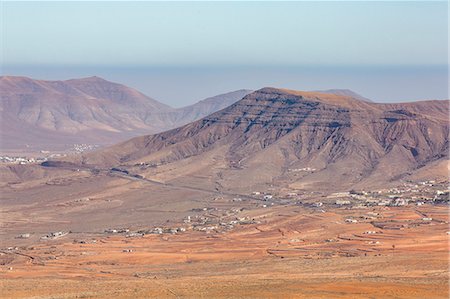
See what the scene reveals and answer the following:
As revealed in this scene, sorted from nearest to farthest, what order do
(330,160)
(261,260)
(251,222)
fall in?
(261,260) < (251,222) < (330,160)

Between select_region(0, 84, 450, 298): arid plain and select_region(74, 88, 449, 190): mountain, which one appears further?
select_region(74, 88, 449, 190): mountain

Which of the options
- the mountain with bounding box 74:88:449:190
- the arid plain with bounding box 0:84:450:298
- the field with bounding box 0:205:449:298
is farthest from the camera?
the mountain with bounding box 74:88:449:190

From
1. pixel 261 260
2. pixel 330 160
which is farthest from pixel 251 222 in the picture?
pixel 330 160

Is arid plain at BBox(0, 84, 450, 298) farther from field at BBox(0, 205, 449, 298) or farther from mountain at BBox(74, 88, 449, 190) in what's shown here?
mountain at BBox(74, 88, 449, 190)

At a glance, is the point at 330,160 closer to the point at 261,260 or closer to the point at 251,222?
the point at 251,222

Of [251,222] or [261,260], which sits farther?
[251,222]

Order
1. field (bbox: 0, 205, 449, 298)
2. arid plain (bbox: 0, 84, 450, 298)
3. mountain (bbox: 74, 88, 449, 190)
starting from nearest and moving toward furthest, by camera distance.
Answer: field (bbox: 0, 205, 449, 298) → arid plain (bbox: 0, 84, 450, 298) → mountain (bbox: 74, 88, 449, 190)

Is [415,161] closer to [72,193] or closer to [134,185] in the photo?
[134,185]

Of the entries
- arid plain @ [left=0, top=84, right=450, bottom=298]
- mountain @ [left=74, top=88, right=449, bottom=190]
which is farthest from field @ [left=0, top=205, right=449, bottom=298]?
mountain @ [left=74, top=88, right=449, bottom=190]

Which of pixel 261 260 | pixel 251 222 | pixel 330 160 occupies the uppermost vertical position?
pixel 330 160

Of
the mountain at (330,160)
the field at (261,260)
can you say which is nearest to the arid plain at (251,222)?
the field at (261,260)

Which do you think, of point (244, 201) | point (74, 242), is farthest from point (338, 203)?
point (74, 242)

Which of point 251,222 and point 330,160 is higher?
point 330,160
